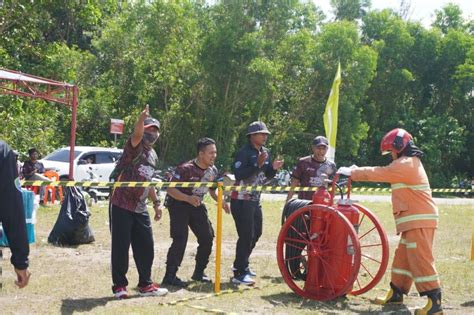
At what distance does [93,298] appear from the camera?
675 centimetres

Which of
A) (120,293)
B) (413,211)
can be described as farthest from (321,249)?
(120,293)

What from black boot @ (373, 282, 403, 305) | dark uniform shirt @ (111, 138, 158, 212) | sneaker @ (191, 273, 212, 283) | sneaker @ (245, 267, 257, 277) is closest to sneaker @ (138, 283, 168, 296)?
dark uniform shirt @ (111, 138, 158, 212)

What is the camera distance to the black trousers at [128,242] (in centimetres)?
667

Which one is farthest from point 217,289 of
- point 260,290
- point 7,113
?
point 7,113

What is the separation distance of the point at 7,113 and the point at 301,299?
42.5 ft

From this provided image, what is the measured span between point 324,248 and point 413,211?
1.00 m

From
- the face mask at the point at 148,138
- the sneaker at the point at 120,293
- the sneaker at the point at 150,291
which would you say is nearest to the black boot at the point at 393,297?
the sneaker at the point at 150,291

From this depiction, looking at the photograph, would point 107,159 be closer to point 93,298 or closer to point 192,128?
point 192,128

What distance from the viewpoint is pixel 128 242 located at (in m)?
6.73

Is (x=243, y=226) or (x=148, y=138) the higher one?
(x=148, y=138)

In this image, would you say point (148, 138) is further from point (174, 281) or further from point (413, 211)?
point (413, 211)

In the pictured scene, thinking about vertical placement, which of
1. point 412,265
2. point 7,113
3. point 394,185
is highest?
point 7,113

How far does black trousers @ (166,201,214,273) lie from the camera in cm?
755

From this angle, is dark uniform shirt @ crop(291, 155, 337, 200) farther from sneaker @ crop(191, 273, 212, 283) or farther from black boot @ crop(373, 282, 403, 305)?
black boot @ crop(373, 282, 403, 305)
